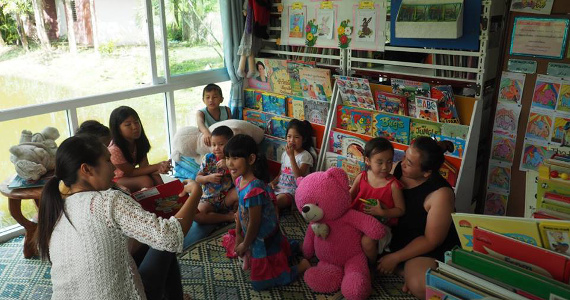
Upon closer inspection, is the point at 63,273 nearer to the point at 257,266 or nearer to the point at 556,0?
the point at 257,266

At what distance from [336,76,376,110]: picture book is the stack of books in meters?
1.91

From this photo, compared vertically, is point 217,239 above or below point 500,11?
below

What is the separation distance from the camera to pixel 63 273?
5.03 feet

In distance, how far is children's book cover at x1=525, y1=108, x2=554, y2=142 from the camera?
2.67m

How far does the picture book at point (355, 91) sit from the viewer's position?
320 cm

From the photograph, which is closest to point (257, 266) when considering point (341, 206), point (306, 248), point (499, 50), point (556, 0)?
point (306, 248)

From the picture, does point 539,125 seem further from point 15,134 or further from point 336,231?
point 15,134

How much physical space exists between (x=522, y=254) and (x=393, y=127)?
1.91 metres

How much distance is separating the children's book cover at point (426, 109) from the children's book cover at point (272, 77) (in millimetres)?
1184

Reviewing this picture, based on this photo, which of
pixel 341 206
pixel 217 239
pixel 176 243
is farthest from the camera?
pixel 217 239

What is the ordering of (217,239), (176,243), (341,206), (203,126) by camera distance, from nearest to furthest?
(176,243) → (341,206) → (217,239) → (203,126)

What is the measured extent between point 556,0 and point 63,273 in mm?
2711

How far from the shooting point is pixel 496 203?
3.00m

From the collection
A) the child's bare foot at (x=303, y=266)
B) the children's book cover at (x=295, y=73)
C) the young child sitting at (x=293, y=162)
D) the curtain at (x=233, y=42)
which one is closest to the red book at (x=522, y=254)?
the child's bare foot at (x=303, y=266)
